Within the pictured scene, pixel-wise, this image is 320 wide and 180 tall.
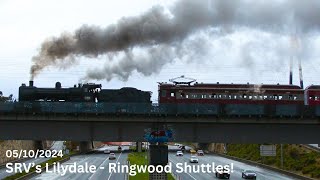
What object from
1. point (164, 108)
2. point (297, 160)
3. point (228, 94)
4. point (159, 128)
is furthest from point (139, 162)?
point (164, 108)

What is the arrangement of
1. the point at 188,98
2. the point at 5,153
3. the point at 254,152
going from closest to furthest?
1. the point at 188,98
2. the point at 5,153
3. the point at 254,152

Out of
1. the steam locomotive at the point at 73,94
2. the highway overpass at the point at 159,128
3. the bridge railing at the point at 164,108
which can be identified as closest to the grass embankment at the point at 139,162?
the steam locomotive at the point at 73,94

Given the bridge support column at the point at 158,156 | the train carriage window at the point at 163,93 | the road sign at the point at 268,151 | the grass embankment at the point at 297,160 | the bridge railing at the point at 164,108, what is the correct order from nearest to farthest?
the bridge railing at the point at 164,108
the bridge support column at the point at 158,156
the train carriage window at the point at 163,93
the road sign at the point at 268,151
the grass embankment at the point at 297,160

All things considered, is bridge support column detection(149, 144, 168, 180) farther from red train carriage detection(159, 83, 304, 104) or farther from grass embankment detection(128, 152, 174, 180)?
grass embankment detection(128, 152, 174, 180)

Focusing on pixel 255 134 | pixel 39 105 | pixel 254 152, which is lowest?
pixel 254 152

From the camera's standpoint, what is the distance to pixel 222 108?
136 feet

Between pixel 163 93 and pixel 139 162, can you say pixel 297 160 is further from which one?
pixel 163 93

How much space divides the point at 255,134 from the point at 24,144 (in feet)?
333

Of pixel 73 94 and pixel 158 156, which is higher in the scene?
pixel 73 94

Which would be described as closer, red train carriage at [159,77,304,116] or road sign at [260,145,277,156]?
red train carriage at [159,77,304,116]

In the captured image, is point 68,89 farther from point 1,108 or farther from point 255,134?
point 255,134

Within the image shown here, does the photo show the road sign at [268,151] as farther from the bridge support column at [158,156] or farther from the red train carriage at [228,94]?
the bridge support column at [158,156]

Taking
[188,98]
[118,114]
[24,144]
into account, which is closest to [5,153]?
[24,144]

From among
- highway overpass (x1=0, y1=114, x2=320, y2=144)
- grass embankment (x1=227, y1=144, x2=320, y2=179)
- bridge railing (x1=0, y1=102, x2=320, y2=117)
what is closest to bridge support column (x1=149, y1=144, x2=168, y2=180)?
highway overpass (x1=0, y1=114, x2=320, y2=144)
